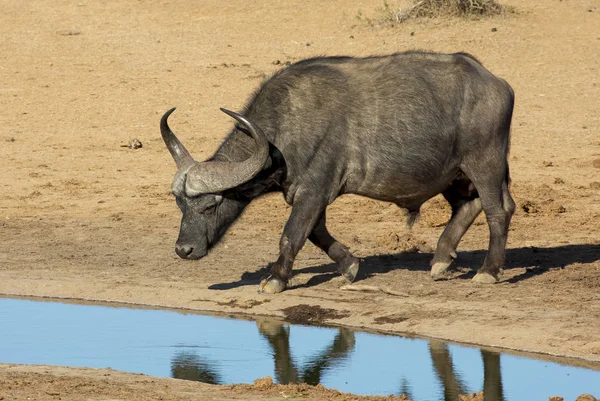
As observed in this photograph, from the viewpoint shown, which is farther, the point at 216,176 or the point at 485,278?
the point at 485,278

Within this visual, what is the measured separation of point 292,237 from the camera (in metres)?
10.3

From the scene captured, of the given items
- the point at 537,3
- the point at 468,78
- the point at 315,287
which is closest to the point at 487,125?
the point at 468,78

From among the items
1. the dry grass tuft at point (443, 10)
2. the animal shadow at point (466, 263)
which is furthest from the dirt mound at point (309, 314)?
the dry grass tuft at point (443, 10)

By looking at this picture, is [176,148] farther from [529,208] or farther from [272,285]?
[529,208]

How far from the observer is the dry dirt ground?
10133 millimetres

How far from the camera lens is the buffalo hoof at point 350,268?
1066cm

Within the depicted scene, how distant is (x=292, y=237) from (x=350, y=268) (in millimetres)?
640

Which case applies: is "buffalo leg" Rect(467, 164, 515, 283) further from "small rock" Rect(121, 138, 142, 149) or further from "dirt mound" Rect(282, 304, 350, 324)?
"small rock" Rect(121, 138, 142, 149)

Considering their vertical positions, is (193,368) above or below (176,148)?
below

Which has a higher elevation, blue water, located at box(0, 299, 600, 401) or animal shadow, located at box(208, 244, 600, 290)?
blue water, located at box(0, 299, 600, 401)

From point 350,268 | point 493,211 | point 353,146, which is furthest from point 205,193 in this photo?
point 493,211

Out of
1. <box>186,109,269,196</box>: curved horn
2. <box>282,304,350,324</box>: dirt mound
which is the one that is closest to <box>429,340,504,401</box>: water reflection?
<box>282,304,350,324</box>: dirt mound

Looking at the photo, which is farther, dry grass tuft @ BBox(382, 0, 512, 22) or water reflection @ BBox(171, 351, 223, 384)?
dry grass tuft @ BBox(382, 0, 512, 22)

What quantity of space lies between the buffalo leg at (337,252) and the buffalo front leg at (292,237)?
0.32 metres
